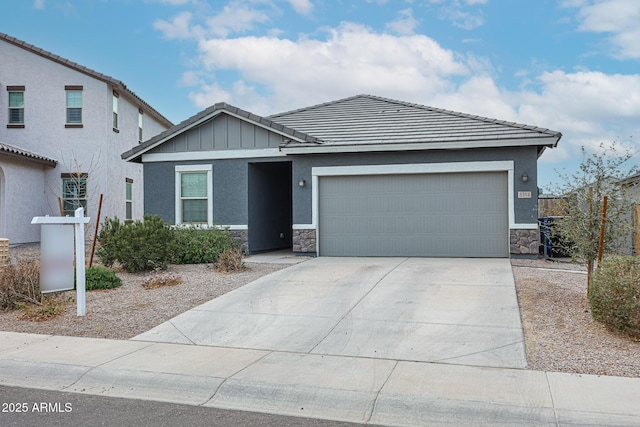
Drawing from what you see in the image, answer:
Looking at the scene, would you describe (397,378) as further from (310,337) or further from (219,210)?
(219,210)

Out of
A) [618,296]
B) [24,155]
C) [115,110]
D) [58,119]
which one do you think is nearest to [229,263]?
[618,296]

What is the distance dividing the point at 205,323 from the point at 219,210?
7.92 meters

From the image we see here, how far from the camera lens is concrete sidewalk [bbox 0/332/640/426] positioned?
16.2 ft

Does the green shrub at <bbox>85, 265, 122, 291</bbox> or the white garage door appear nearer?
the green shrub at <bbox>85, 265, 122, 291</bbox>

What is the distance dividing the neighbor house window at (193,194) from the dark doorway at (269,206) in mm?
1348

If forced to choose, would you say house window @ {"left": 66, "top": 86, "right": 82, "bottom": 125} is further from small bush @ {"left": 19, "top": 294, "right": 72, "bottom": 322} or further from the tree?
the tree

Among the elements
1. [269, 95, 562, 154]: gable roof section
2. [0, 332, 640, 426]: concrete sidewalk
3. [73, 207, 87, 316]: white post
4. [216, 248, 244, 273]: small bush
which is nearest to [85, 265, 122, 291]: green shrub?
[73, 207, 87, 316]: white post

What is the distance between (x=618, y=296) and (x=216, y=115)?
11946 millimetres

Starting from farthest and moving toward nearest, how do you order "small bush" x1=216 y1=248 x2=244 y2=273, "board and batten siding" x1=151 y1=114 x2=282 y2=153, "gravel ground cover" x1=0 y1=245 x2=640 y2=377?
"board and batten siding" x1=151 y1=114 x2=282 y2=153
"small bush" x1=216 y1=248 x2=244 y2=273
"gravel ground cover" x1=0 y1=245 x2=640 y2=377

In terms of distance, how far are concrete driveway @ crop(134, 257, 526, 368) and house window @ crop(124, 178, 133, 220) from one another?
14.0 metres

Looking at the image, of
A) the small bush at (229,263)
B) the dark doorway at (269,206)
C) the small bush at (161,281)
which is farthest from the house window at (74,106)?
the small bush at (161,281)

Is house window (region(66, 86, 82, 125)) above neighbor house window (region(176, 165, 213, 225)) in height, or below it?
above

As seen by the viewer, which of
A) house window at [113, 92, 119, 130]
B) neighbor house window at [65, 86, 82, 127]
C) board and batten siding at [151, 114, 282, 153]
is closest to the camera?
board and batten siding at [151, 114, 282, 153]

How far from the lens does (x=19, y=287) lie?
9672 mm
